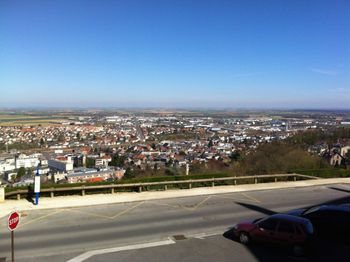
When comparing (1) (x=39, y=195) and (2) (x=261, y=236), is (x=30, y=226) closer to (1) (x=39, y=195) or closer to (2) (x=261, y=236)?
(1) (x=39, y=195)

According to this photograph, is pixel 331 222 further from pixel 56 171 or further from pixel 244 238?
pixel 56 171

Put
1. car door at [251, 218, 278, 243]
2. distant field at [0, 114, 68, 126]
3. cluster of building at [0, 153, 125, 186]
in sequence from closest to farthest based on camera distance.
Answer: car door at [251, 218, 278, 243]
cluster of building at [0, 153, 125, 186]
distant field at [0, 114, 68, 126]

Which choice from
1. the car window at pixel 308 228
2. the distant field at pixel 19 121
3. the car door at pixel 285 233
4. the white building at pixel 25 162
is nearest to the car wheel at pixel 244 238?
the car door at pixel 285 233

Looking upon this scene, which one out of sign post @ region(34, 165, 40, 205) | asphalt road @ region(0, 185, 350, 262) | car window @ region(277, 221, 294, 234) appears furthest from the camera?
sign post @ region(34, 165, 40, 205)

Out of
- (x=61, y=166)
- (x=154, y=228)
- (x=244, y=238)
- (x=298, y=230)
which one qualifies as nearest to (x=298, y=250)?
(x=298, y=230)

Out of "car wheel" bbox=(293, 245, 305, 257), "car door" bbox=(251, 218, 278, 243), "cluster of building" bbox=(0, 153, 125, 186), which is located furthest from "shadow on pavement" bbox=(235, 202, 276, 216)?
"cluster of building" bbox=(0, 153, 125, 186)

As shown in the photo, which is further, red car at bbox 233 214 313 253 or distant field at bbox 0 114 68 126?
distant field at bbox 0 114 68 126

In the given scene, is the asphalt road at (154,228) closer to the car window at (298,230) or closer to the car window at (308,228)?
the car window at (298,230)

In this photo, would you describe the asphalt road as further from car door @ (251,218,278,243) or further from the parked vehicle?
the parked vehicle
